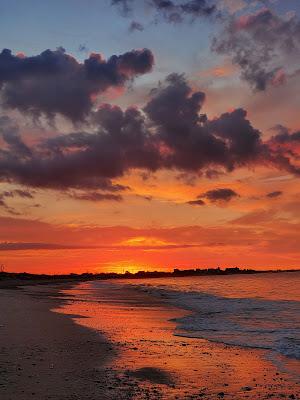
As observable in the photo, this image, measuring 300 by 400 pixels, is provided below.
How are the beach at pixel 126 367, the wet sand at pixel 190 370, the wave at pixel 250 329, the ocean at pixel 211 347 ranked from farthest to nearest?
the wave at pixel 250 329
the ocean at pixel 211 347
the wet sand at pixel 190 370
the beach at pixel 126 367

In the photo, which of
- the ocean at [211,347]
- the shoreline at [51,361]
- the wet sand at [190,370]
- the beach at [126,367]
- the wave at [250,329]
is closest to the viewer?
the shoreline at [51,361]

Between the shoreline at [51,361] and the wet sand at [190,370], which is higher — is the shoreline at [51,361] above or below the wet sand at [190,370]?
above

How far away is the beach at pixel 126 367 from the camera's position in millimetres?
10727

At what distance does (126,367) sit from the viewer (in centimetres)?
1341

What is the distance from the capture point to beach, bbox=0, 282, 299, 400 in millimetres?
10727

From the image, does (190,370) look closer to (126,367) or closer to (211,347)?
(126,367)

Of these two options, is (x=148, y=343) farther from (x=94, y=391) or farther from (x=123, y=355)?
(x=94, y=391)

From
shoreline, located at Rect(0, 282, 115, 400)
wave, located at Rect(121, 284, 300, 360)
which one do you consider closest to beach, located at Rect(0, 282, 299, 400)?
shoreline, located at Rect(0, 282, 115, 400)

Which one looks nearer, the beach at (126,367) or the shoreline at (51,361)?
the shoreline at (51,361)

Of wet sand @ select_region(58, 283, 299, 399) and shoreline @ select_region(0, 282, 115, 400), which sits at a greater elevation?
shoreline @ select_region(0, 282, 115, 400)

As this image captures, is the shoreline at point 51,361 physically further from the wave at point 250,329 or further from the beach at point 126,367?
the wave at point 250,329

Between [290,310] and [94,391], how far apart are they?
94.3 feet

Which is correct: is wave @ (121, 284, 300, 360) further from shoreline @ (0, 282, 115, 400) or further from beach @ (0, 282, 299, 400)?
shoreline @ (0, 282, 115, 400)

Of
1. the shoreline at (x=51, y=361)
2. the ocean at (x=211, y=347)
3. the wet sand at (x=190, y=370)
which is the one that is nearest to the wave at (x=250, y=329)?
the ocean at (x=211, y=347)
